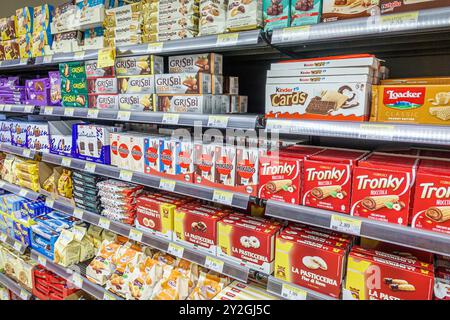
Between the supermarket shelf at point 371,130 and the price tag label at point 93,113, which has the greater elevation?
the price tag label at point 93,113

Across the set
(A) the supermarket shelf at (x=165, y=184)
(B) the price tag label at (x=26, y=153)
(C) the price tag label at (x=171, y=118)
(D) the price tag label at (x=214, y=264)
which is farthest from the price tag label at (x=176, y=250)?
(B) the price tag label at (x=26, y=153)

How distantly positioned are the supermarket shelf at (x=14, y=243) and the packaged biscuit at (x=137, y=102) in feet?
4.95

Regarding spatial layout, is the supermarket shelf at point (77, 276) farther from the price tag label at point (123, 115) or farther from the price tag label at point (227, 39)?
the price tag label at point (227, 39)

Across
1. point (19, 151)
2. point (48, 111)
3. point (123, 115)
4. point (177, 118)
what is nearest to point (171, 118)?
Answer: point (177, 118)

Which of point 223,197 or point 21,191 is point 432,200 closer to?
point 223,197

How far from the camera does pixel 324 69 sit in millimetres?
1200

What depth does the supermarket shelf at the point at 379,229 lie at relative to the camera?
0.98m

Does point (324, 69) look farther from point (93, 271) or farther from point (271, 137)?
point (93, 271)

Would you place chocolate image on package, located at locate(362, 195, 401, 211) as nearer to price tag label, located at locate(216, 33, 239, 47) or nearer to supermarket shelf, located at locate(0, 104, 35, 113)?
price tag label, located at locate(216, 33, 239, 47)

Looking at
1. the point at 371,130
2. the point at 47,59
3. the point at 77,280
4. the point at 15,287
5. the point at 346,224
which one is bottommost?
the point at 15,287

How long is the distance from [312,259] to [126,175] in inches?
42.5

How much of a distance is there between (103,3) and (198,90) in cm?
86

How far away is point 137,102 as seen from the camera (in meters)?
1.69

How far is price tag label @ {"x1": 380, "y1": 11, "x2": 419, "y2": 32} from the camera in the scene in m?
0.95
